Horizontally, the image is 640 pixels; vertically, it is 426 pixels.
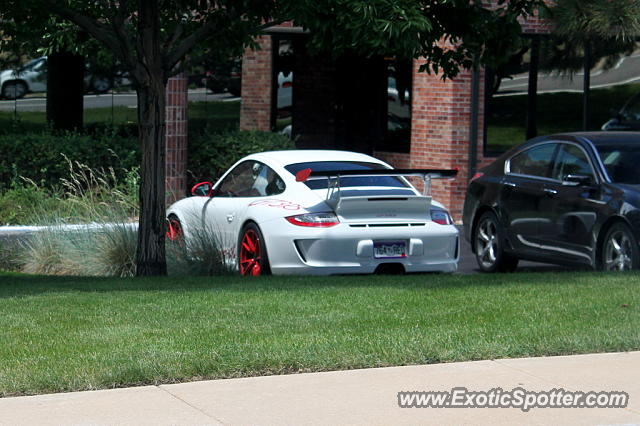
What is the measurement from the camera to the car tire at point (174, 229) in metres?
14.0

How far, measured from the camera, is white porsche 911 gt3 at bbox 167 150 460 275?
11906mm

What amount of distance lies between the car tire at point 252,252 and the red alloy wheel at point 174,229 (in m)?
1.41

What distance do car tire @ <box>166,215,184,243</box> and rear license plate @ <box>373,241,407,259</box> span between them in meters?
2.82

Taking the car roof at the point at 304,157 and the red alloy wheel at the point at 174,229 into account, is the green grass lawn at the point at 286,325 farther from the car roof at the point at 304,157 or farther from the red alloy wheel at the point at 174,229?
the red alloy wheel at the point at 174,229

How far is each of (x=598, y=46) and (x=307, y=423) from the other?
16725 millimetres

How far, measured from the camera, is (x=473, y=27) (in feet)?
41.2

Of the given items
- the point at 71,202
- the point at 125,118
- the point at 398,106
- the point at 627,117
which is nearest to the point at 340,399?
the point at 71,202

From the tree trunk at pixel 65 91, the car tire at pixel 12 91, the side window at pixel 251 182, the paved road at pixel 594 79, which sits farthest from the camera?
the paved road at pixel 594 79

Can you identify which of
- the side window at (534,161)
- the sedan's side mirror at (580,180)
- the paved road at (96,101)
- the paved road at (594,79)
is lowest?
the sedan's side mirror at (580,180)

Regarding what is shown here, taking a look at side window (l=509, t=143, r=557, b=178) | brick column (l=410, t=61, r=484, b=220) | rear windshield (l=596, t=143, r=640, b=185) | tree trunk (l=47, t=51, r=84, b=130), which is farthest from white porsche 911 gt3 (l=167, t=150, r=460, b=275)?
tree trunk (l=47, t=51, r=84, b=130)

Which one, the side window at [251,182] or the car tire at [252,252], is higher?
the side window at [251,182]

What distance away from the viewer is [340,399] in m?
6.71

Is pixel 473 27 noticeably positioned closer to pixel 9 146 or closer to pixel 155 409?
pixel 155 409

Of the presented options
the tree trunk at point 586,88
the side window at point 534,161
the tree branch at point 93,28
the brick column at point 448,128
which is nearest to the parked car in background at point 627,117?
the tree trunk at point 586,88
